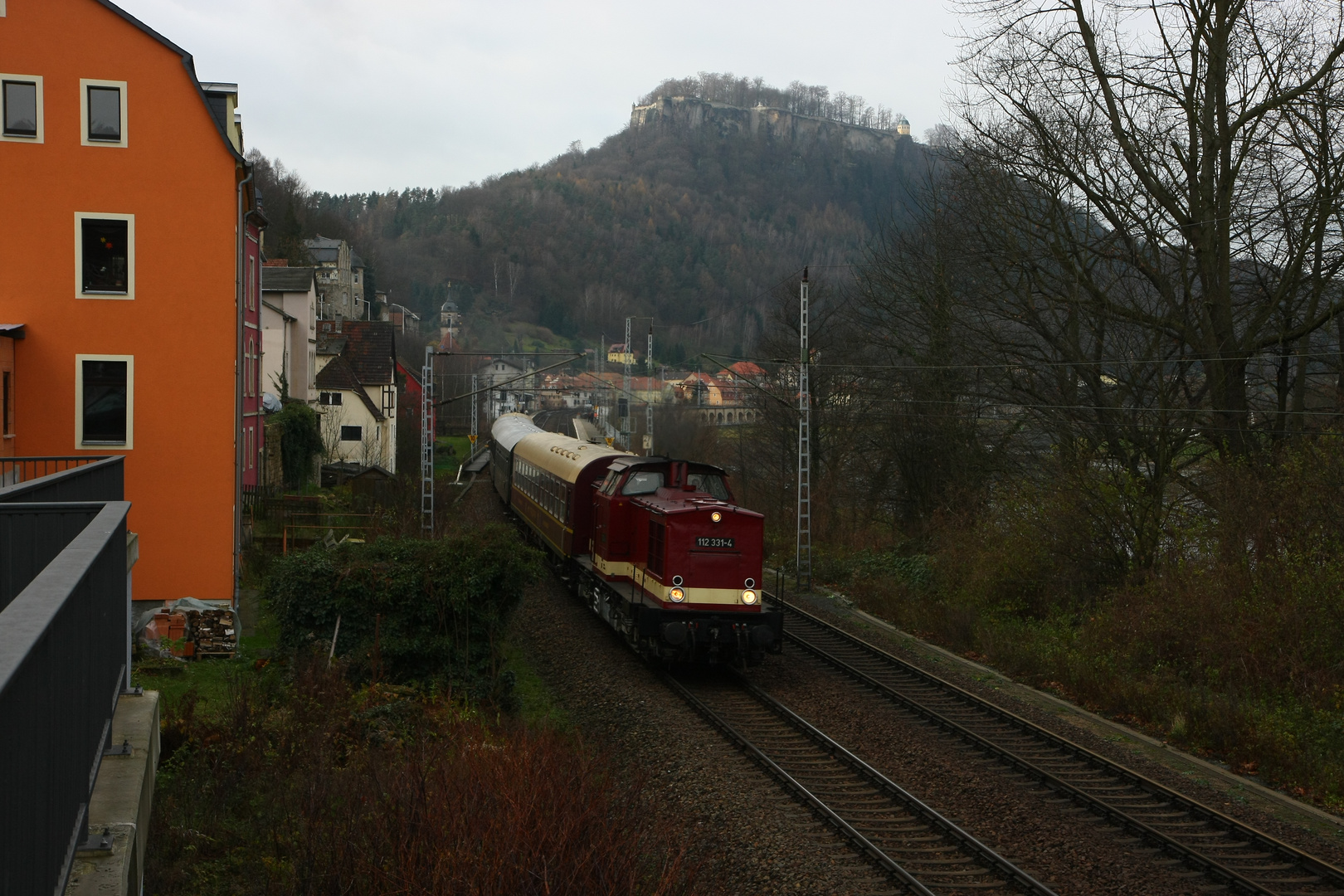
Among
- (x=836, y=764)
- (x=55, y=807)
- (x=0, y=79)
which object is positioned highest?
(x=0, y=79)

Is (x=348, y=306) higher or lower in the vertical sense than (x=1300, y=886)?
higher

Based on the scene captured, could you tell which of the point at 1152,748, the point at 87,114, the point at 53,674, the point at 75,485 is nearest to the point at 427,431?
the point at 87,114

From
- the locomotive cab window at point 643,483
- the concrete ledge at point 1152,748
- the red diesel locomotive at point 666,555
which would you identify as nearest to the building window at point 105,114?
the red diesel locomotive at point 666,555

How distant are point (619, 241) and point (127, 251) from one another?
120950 millimetres

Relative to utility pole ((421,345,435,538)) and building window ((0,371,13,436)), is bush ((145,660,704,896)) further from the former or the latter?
utility pole ((421,345,435,538))

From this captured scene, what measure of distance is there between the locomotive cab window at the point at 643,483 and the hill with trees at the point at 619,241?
7279 centimetres

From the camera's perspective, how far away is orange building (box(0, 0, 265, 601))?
56.0ft

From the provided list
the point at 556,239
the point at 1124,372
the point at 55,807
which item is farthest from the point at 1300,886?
the point at 556,239

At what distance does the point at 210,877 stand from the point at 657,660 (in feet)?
30.7

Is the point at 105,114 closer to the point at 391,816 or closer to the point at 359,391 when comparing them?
the point at 391,816

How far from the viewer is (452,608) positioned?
580 inches

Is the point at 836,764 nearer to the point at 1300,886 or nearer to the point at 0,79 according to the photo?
the point at 1300,886

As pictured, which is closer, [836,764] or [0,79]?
[836,764]

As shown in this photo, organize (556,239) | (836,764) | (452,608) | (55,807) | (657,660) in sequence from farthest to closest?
(556,239) < (657,660) < (452,608) < (836,764) < (55,807)
